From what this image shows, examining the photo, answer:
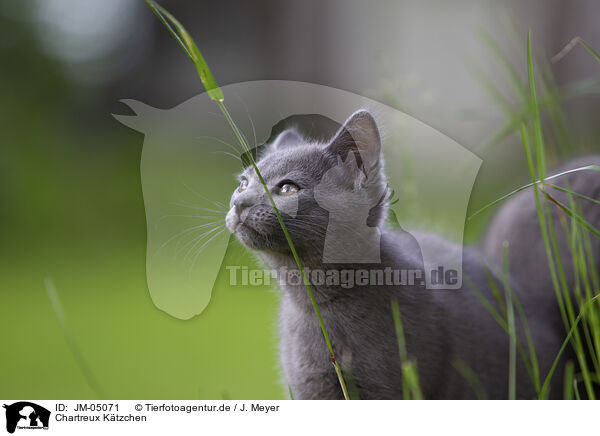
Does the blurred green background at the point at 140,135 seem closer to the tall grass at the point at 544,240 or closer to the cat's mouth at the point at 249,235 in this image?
the cat's mouth at the point at 249,235

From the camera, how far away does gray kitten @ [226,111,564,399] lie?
0.96 m

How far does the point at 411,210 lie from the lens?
1.28 meters

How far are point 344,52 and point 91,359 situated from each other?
45.4 inches

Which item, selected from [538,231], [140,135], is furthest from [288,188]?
[538,231]

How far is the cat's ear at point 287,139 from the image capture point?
46.1 inches

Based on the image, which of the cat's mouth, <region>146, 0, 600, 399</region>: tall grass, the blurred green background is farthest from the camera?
the blurred green background

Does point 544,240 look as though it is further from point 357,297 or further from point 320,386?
point 320,386

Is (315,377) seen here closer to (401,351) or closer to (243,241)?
(401,351)

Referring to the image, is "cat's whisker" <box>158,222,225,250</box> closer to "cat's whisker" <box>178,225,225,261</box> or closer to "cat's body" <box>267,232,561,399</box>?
"cat's whisker" <box>178,225,225,261</box>

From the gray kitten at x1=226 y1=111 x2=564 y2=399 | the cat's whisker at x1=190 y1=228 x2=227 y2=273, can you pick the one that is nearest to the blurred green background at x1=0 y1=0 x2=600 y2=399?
the cat's whisker at x1=190 y1=228 x2=227 y2=273

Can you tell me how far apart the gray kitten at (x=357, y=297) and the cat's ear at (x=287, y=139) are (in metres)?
0.06

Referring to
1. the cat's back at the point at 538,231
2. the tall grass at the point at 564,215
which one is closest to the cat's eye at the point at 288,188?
the tall grass at the point at 564,215

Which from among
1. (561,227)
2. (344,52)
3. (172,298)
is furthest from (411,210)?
(344,52)

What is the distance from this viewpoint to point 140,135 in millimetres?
1273
